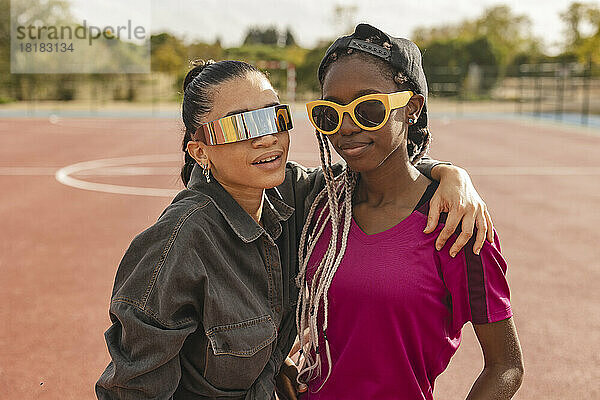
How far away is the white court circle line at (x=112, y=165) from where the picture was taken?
1027 cm

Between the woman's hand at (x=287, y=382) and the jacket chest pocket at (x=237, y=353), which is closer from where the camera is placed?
the jacket chest pocket at (x=237, y=353)

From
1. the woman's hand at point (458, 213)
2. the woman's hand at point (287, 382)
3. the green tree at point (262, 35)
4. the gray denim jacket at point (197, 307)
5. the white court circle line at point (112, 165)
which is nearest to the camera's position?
the gray denim jacket at point (197, 307)

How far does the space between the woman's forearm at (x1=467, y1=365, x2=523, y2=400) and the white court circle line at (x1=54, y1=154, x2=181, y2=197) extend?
8173 millimetres

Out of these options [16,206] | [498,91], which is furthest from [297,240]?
[498,91]

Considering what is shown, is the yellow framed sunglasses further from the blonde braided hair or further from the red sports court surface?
the red sports court surface

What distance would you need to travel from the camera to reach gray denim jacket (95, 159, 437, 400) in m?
1.76

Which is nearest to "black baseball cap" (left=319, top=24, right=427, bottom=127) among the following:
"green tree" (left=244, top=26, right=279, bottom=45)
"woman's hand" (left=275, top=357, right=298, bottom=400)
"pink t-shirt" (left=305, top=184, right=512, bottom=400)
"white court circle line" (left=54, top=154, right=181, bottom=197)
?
"pink t-shirt" (left=305, top=184, right=512, bottom=400)

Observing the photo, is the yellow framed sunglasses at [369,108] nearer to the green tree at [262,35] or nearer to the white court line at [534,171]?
the white court line at [534,171]

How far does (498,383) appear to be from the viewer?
1896 mm

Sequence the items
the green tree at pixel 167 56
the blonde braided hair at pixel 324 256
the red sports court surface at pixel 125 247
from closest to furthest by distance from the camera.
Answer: the blonde braided hair at pixel 324 256 < the red sports court surface at pixel 125 247 < the green tree at pixel 167 56

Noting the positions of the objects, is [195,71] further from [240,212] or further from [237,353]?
[237,353]

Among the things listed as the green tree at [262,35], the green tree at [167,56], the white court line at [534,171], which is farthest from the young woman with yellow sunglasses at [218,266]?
the green tree at [262,35]

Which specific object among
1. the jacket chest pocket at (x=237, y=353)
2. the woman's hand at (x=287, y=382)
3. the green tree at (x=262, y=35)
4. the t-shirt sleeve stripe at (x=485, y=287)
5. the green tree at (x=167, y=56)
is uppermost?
the green tree at (x=262, y=35)

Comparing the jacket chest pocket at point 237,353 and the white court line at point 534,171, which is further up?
the jacket chest pocket at point 237,353
